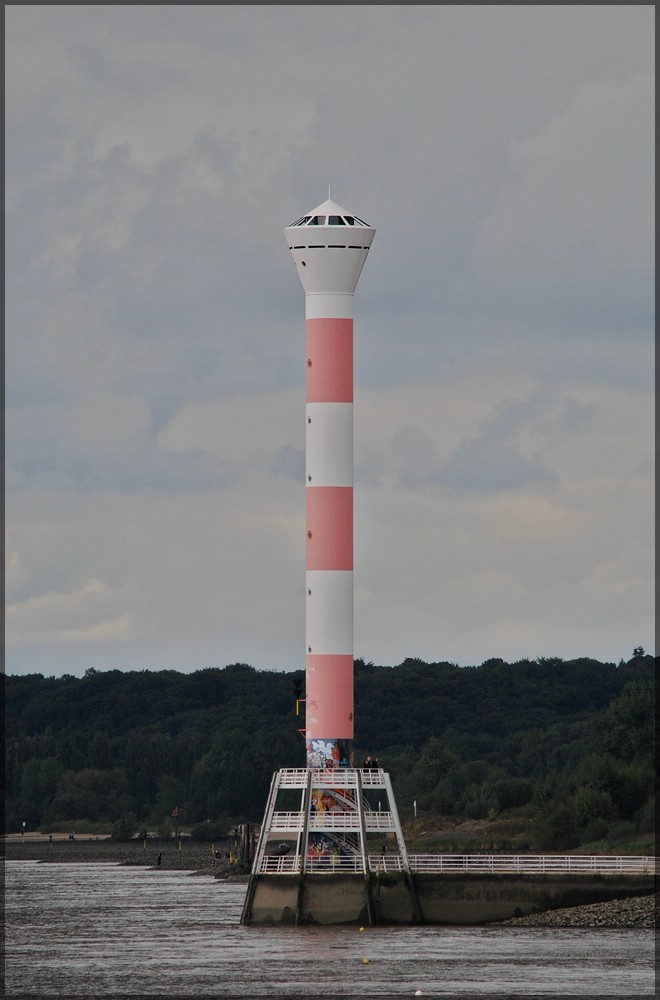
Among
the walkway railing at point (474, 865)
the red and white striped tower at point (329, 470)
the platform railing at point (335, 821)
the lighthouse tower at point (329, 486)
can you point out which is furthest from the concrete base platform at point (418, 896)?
the red and white striped tower at point (329, 470)

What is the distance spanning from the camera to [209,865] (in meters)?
151

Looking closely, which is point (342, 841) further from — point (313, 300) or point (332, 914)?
point (313, 300)

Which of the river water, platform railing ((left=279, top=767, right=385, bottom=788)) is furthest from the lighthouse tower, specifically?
the river water

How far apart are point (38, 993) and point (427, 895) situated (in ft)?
65.8

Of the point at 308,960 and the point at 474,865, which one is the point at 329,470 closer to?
the point at 474,865

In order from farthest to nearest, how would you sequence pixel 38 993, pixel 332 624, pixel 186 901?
pixel 186 901 < pixel 332 624 < pixel 38 993

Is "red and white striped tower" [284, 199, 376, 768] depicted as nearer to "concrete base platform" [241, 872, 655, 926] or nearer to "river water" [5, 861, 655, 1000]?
"concrete base platform" [241, 872, 655, 926]

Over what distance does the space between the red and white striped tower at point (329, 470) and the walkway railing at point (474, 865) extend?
486 cm

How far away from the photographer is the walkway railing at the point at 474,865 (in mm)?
84000

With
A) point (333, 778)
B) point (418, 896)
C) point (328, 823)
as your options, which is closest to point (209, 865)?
point (333, 778)

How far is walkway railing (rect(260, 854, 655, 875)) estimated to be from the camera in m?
84.0

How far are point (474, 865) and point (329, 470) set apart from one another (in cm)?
1714

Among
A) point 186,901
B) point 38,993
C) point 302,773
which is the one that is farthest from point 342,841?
point 186,901

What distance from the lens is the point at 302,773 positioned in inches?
3371
